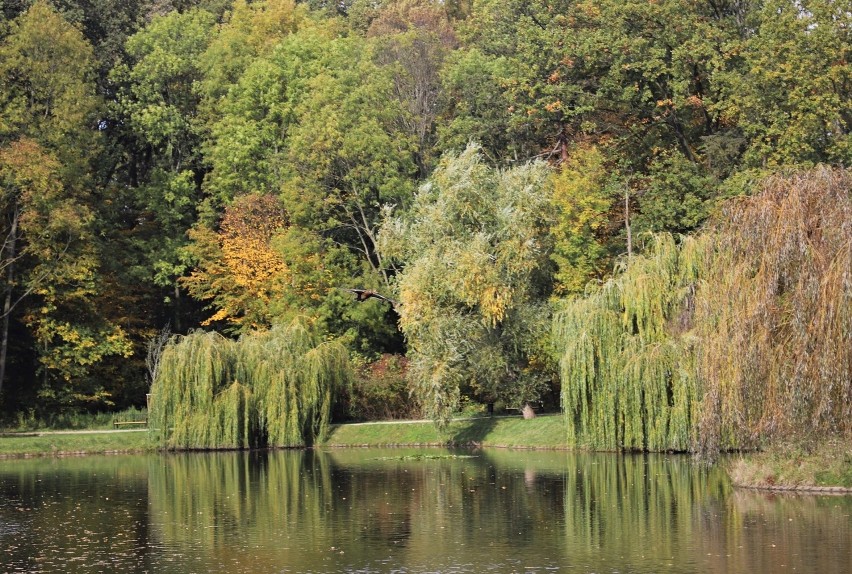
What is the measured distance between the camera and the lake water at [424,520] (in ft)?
77.5

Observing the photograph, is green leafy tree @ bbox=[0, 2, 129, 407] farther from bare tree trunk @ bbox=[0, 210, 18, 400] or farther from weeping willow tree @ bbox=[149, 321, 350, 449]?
weeping willow tree @ bbox=[149, 321, 350, 449]

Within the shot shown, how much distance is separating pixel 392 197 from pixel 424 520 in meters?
32.4

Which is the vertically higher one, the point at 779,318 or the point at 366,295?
the point at 366,295

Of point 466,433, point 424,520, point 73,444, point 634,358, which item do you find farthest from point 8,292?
point 424,520

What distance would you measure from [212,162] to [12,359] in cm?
1396

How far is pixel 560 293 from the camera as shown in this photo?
52.6 meters

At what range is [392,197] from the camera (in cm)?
6009

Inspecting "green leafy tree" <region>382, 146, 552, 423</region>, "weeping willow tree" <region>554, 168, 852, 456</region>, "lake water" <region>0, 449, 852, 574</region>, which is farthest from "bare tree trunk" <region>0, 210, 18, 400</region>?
"weeping willow tree" <region>554, 168, 852, 456</region>

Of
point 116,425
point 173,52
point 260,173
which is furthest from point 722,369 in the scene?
point 173,52

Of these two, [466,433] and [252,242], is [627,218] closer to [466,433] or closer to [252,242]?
[466,433]

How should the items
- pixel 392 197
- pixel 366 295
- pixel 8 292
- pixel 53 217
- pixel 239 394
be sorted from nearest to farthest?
pixel 239 394 → pixel 53 217 → pixel 8 292 → pixel 366 295 → pixel 392 197

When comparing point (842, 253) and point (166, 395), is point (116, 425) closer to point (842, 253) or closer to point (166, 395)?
point (166, 395)

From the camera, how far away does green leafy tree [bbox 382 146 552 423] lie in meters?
47.4

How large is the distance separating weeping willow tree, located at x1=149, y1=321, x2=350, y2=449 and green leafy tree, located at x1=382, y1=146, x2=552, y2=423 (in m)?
4.45
